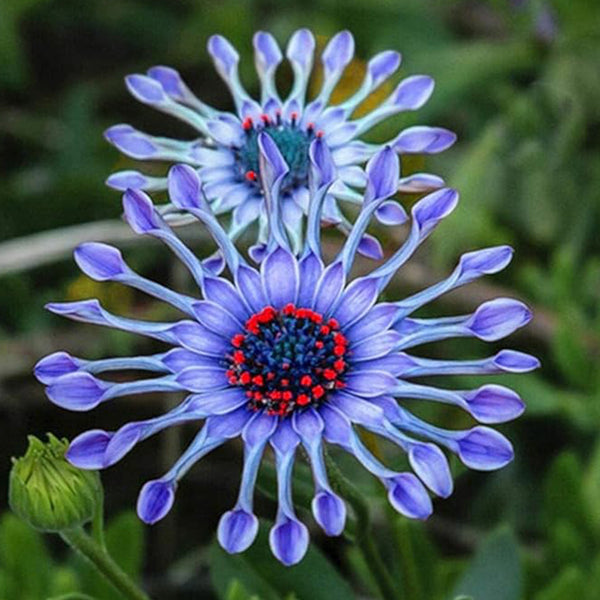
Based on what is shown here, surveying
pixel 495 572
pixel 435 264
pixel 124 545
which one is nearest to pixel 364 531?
pixel 495 572

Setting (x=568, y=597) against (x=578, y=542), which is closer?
(x=568, y=597)

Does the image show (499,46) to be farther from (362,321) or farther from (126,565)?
(362,321)

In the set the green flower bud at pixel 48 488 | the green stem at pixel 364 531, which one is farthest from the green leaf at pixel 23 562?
the green flower bud at pixel 48 488

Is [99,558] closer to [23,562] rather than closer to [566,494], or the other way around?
[23,562]

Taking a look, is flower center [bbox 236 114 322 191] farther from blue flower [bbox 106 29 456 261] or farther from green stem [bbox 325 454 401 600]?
green stem [bbox 325 454 401 600]

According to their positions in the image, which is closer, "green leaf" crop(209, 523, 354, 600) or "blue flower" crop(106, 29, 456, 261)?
"blue flower" crop(106, 29, 456, 261)

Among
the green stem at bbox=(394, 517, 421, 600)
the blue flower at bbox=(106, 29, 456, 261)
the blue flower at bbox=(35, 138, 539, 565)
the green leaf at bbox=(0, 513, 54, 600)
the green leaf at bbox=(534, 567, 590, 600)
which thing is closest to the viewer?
the blue flower at bbox=(35, 138, 539, 565)

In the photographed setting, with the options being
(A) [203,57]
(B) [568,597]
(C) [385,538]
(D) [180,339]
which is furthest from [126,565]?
(A) [203,57]

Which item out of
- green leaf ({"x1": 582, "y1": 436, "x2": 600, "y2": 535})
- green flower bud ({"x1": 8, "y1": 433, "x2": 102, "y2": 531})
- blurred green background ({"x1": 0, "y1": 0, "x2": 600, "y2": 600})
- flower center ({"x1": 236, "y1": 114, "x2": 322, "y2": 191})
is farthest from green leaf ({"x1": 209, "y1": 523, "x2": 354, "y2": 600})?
green leaf ({"x1": 582, "y1": 436, "x2": 600, "y2": 535})
